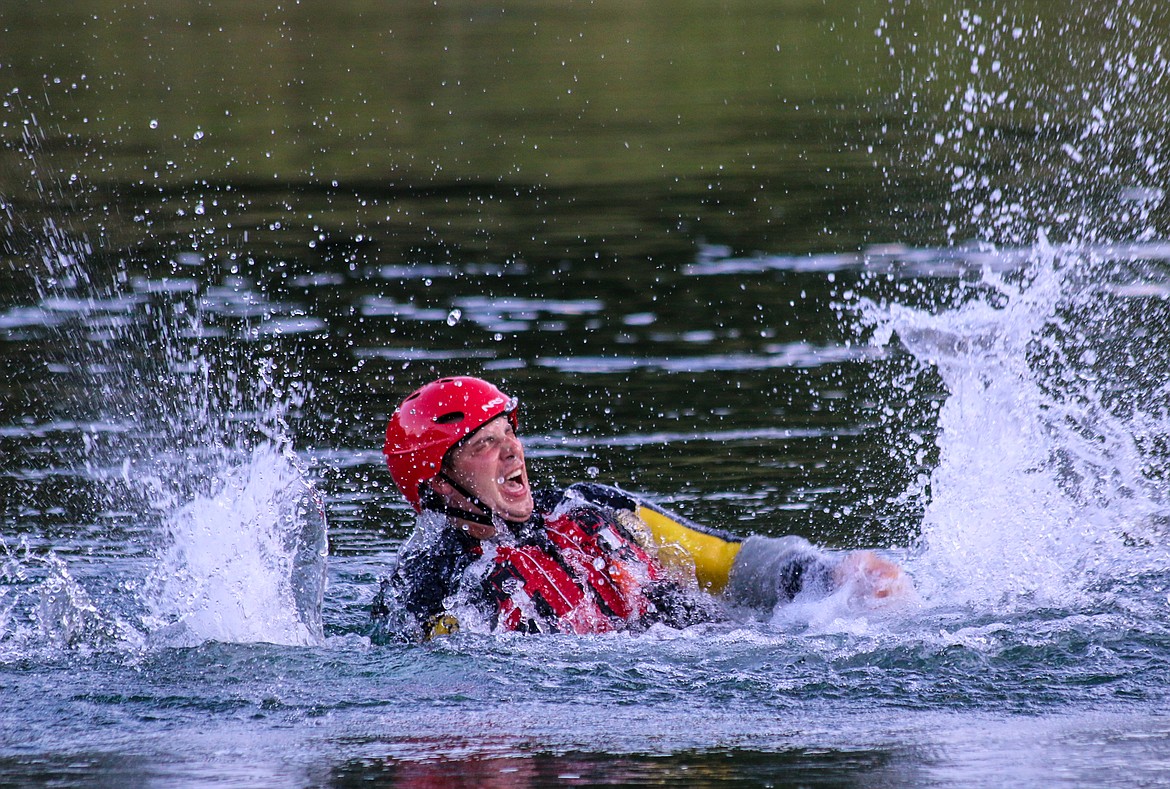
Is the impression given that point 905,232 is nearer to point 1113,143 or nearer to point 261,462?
point 1113,143

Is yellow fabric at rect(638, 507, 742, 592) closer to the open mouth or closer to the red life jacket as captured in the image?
the red life jacket

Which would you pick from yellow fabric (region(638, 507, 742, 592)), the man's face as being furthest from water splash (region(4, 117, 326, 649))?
yellow fabric (region(638, 507, 742, 592))

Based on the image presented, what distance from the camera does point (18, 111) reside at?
31578 mm

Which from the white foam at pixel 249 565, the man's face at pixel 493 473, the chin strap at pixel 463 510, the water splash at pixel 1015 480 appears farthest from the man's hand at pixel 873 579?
the white foam at pixel 249 565

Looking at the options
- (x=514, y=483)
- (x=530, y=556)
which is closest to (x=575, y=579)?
(x=530, y=556)

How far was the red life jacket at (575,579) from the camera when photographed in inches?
282

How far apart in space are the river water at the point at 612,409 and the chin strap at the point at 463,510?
597mm

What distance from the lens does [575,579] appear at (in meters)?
7.28

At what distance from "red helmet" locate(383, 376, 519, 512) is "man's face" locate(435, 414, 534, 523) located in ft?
0.20

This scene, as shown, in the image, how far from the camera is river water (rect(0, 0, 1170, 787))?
6.30m

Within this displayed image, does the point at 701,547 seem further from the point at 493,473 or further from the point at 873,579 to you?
the point at 493,473

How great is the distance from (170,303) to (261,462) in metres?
7.36

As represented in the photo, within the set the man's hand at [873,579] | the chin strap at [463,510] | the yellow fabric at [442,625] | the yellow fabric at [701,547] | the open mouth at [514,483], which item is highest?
the open mouth at [514,483]

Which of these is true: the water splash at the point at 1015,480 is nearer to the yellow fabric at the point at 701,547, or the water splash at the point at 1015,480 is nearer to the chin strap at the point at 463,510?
the yellow fabric at the point at 701,547
